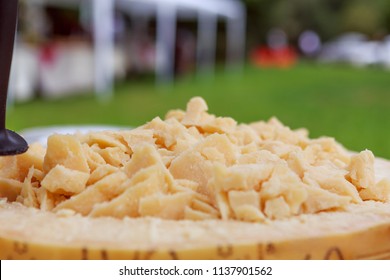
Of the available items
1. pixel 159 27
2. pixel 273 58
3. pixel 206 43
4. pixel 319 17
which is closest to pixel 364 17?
pixel 319 17

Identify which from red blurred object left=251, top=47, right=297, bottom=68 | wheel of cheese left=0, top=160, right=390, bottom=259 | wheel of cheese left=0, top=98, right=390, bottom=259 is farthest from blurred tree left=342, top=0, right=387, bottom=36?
wheel of cheese left=0, top=160, right=390, bottom=259

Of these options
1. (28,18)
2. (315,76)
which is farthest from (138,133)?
(315,76)

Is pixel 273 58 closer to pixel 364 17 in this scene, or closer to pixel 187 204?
pixel 364 17

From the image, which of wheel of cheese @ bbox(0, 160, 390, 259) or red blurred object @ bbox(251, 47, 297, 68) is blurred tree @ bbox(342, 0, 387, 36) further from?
wheel of cheese @ bbox(0, 160, 390, 259)

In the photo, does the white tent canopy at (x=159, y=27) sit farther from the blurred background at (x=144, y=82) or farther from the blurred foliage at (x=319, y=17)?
the blurred foliage at (x=319, y=17)

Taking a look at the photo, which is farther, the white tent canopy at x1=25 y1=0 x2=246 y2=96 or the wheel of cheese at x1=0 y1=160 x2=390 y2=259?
the white tent canopy at x1=25 y1=0 x2=246 y2=96

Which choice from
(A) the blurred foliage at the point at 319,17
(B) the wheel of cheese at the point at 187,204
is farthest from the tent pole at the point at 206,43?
(B) the wheel of cheese at the point at 187,204

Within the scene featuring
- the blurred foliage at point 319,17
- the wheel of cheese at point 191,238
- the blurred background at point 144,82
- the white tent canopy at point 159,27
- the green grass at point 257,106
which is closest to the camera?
the wheel of cheese at point 191,238
